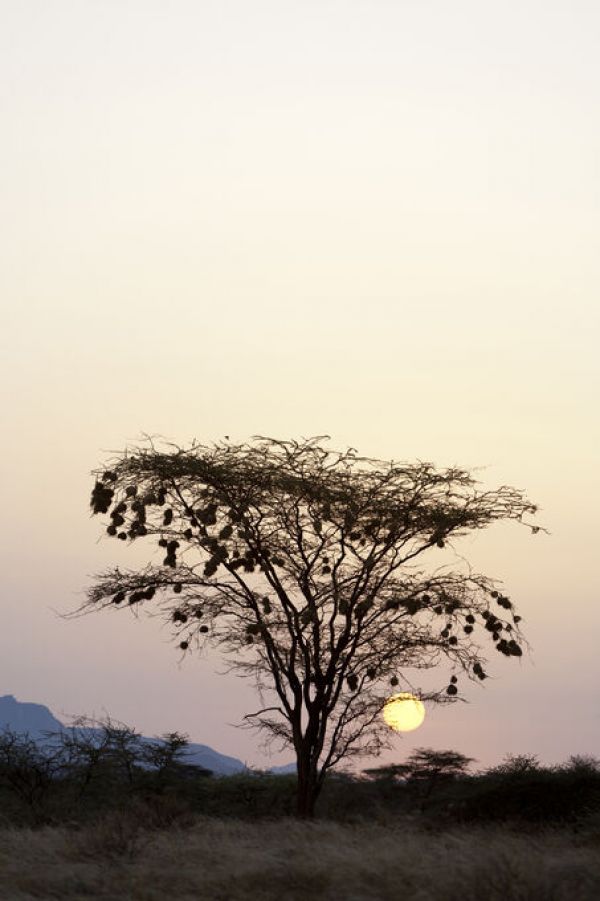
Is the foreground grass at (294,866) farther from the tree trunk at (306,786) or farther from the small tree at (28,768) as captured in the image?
the small tree at (28,768)

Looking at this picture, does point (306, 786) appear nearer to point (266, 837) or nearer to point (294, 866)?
point (266, 837)

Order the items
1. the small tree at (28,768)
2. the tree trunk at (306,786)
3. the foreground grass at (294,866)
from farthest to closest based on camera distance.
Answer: the small tree at (28,768)
the tree trunk at (306,786)
the foreground grass at (294,866)

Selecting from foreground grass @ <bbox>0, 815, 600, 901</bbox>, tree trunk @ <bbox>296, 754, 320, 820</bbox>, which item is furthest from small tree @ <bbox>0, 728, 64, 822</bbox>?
foreground grass @ <bbox>0, 815, 600, 901</bbox>

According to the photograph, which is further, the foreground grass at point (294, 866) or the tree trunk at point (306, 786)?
the tree trunk at point (306, 786)

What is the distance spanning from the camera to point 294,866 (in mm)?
20641

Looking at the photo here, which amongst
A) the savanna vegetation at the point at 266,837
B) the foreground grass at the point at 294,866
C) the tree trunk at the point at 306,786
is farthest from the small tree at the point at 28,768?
the foreground grass at the point at 294,866

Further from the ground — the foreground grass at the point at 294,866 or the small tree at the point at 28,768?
the small tree at the point at 28,768

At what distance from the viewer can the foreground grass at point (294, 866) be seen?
1842 cm

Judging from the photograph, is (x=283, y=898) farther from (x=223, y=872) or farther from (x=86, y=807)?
(x=86, y=807)

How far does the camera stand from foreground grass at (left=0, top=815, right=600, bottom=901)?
18422 millimetres

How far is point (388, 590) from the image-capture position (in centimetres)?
3259

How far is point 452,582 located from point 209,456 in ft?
23.1

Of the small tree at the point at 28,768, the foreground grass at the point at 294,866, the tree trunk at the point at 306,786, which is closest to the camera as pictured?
the foreground grass at the point at 294,866

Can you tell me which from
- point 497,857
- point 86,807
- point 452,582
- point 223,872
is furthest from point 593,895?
point 86,807
